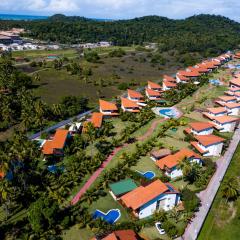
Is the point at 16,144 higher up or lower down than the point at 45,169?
higher up

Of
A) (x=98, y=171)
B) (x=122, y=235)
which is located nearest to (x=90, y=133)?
(x=98, y=171)

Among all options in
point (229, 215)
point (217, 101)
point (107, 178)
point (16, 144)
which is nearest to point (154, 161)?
point (107, 178)

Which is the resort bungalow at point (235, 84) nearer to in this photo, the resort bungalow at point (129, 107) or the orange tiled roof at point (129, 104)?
the orange tiled roof at point (129, 104)

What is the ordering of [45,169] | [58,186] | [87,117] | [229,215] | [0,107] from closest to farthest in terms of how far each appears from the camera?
1. [229,215]
2. [58,186]
3. [45,169]
4. [0,107]
5. [87,117]

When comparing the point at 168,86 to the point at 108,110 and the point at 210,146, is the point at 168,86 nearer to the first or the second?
the point at 108,110

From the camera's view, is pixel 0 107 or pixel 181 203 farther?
pixel 0 107

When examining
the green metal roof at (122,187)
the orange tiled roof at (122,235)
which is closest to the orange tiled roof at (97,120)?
the green metal roof at (122,187)

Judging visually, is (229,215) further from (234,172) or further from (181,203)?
(234,172)
